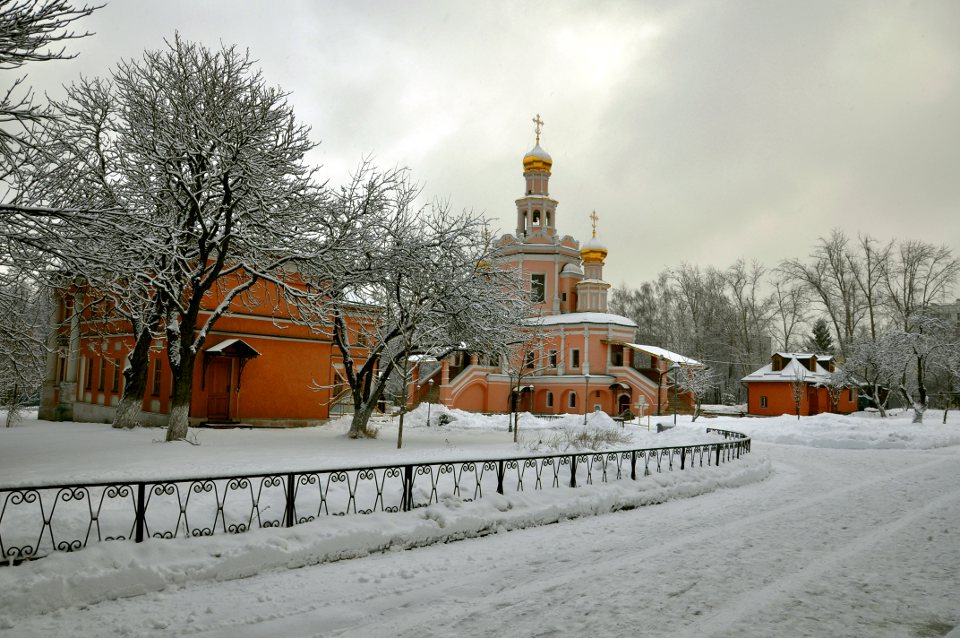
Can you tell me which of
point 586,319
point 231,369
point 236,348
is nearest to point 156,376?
point 231,369

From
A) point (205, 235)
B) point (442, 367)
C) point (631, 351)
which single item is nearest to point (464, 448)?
point (205, 235)

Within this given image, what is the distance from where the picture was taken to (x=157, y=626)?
5.15 metres

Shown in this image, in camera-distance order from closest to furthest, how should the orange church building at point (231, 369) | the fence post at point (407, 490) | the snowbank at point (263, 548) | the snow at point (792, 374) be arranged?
1. the snowbank at point (263, 548)
2. the fence post at point (407, 490)
3. the orange church building at point (231, 369)
4. the snow at point (792, 374)

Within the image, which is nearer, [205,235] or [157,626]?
[157,626]

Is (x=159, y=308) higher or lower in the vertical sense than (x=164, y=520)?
higher

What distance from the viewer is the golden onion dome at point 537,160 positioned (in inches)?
1949

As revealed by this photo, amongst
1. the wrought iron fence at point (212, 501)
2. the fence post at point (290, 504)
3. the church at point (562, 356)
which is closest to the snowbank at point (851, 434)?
the church at point (562, 356)

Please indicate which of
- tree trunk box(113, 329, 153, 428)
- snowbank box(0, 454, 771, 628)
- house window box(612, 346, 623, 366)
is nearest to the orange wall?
house window box(612, 346, 623, 366)

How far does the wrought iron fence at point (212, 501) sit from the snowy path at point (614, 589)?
0.95 m

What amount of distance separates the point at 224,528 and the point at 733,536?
6565mm

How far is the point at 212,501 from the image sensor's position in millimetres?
7762

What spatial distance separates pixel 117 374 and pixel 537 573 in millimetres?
21064

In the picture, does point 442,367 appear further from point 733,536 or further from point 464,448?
point 733,536

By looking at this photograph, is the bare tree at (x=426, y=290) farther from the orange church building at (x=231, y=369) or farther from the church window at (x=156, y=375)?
the church window at (x=156, y=375)
